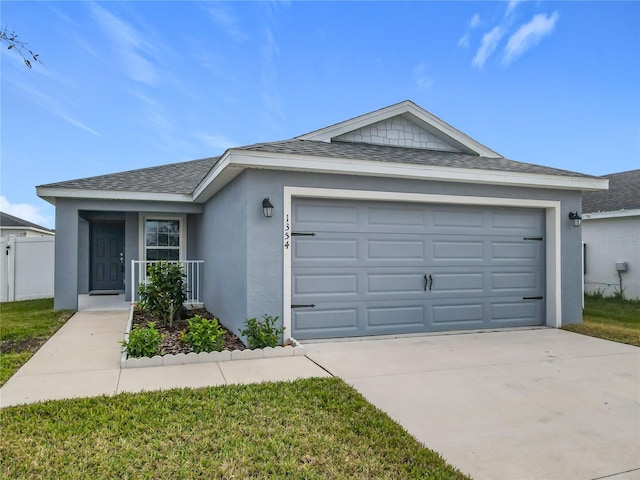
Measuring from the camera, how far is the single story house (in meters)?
12.7

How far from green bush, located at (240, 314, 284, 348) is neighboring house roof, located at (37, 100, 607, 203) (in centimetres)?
220

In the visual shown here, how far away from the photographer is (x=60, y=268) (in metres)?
9.84

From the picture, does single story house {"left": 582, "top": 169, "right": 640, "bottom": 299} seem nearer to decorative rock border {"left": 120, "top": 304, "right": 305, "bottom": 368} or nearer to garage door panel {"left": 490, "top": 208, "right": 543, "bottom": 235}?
garage door panel {"left": 490, "top": 208, "right": 543, "bottom": 235}

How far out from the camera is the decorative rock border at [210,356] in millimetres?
5176

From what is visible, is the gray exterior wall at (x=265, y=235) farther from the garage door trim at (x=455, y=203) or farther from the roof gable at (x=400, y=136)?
the roof gable at (x=400, y=136)

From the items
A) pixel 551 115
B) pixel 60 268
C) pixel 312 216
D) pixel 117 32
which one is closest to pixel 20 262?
pixel 60 268

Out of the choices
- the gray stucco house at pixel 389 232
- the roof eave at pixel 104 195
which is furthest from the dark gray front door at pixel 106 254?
the gray stucco house at pixel 389 232

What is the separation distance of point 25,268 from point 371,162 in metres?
11.4

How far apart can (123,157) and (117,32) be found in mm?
5636

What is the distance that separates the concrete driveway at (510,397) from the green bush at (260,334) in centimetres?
55

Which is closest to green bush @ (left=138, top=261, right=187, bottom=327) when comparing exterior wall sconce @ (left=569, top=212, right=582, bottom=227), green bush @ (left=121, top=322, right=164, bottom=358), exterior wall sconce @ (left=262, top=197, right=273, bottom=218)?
green bush @ (left=121, top=322, right=164, bottom=358)

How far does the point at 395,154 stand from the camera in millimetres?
7621

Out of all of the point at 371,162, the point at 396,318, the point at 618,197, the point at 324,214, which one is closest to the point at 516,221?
the point at 396,318

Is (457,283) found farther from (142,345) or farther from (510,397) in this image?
(142,345)
